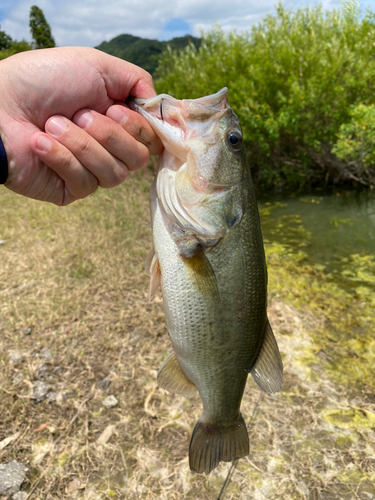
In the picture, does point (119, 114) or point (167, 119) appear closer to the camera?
point (167, 119)

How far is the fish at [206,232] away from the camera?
1572 millimetres

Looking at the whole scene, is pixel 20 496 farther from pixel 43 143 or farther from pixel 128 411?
pixel 43 143

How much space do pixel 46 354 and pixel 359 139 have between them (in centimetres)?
887

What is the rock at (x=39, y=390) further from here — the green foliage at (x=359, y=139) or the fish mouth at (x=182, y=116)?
the green foliage at (x=359, y=139)

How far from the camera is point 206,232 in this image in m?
1.58

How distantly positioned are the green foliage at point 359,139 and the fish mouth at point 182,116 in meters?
8.00

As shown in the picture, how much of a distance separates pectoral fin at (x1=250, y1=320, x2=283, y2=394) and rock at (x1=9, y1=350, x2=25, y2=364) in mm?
2440

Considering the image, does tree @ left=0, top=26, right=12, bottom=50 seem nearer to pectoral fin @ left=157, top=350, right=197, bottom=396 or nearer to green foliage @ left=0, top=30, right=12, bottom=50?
green foliage @ left=0, top=30, right=12, bottom=50

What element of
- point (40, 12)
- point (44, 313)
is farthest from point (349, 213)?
point (40, 12)

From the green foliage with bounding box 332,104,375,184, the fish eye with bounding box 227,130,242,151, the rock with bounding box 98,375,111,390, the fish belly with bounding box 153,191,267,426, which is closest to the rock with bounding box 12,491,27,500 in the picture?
the rock with bounding box 98,375,111,390

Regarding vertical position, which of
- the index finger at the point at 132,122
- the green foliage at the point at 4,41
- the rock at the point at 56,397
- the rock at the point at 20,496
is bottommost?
the rock at the point at 20,496

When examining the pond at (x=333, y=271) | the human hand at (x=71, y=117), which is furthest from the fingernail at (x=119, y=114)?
the pond at (x=333, y=271)

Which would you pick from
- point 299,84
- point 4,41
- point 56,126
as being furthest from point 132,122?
point 4,41

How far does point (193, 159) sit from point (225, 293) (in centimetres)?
61
